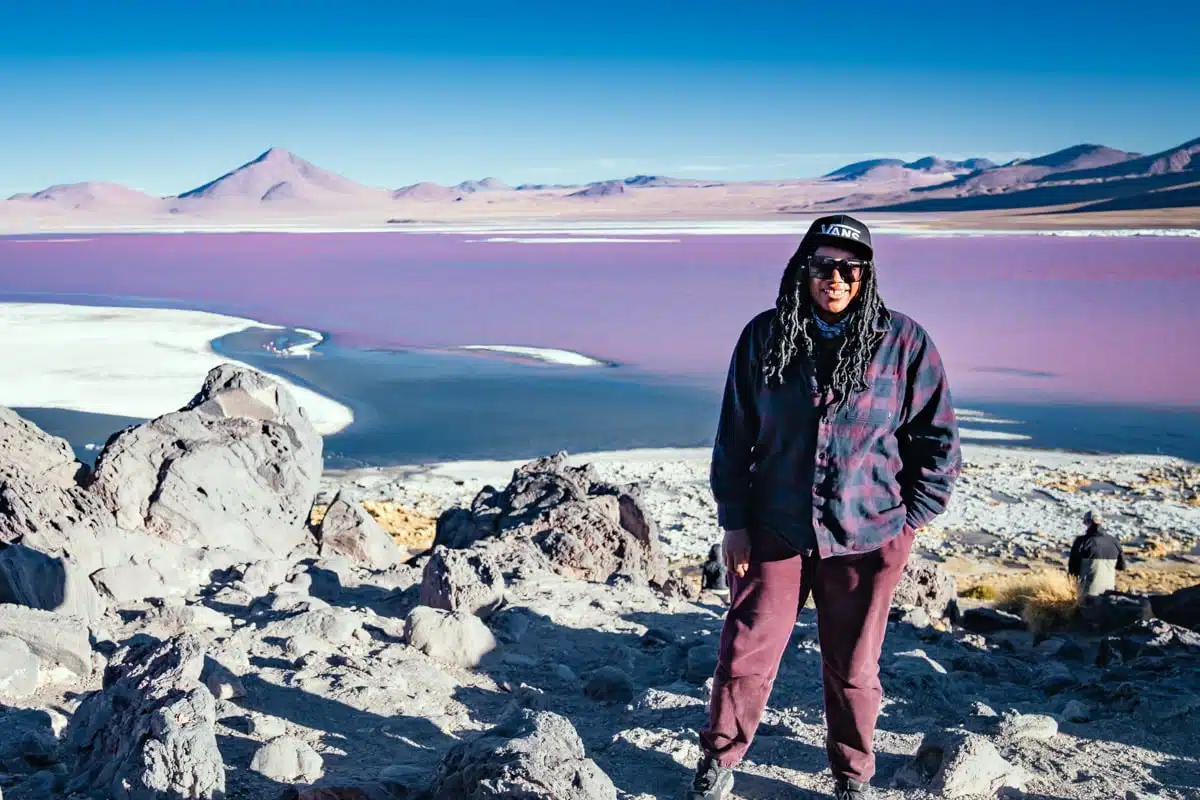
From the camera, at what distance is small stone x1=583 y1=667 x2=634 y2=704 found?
461 cm

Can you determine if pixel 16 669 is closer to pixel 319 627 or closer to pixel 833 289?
pixel 319 627

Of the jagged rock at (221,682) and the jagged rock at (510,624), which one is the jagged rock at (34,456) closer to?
the jagged rock at (510,624)

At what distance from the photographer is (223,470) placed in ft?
24.9

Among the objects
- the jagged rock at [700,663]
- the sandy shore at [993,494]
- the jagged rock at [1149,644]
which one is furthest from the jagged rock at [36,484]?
the jagged rock at [1149,644]

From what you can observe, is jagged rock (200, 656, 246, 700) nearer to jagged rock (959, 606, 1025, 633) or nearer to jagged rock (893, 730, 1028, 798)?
jagged rock (893, 730, 1028, 798)

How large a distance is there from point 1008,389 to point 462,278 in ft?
96.3

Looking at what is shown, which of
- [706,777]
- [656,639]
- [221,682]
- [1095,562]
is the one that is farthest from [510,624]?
[1095,562]

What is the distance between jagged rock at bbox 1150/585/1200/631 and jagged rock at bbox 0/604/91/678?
21.5ft

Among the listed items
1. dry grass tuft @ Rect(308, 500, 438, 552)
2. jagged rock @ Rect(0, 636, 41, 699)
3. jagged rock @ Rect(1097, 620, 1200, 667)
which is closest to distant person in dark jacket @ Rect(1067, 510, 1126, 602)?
jagged rock @ Rect(1097, 620, 1200, 667)

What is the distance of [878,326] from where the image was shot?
9.92 ft

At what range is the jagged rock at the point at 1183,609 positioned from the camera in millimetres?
7492

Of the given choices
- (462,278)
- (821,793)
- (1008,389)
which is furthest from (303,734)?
(462,278)

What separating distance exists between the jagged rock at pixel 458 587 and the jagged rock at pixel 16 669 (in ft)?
6.22

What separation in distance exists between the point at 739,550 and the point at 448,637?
2156 mm
